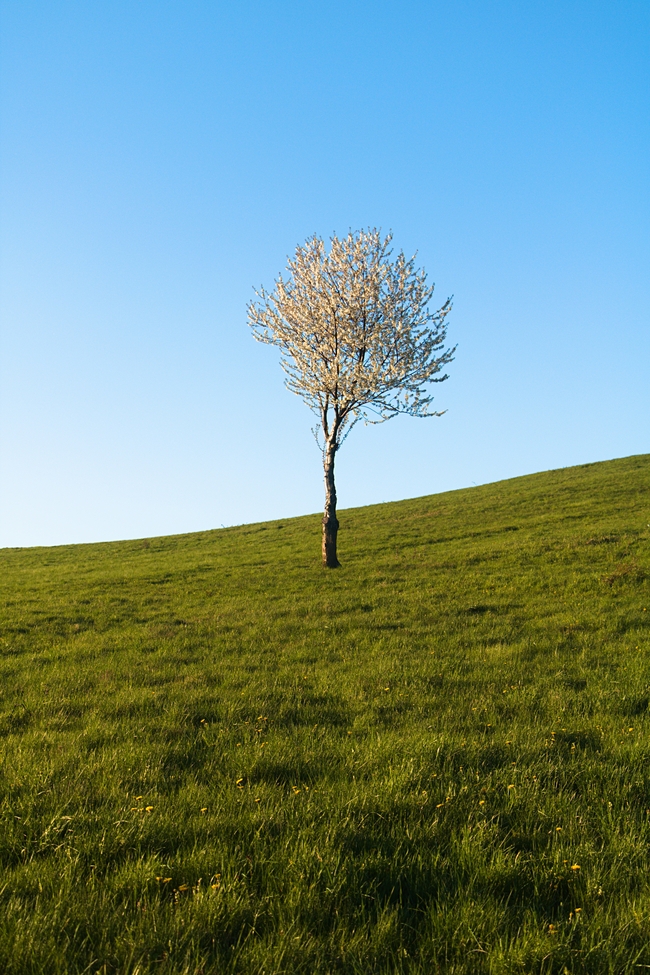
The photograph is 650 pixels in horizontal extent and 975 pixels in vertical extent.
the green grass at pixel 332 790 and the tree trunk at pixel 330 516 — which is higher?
the tree trunk at pixel 330 516

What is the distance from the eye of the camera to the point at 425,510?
4562 centimetres

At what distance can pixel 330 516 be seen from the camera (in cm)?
2884

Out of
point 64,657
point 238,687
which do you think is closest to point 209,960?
point 238,687

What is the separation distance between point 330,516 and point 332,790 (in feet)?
72.4

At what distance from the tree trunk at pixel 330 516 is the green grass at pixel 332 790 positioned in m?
9.22

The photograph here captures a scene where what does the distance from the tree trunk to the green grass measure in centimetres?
922

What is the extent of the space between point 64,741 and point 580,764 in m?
6.91

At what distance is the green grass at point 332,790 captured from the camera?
455 centimetres

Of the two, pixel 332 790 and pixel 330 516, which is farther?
pixel 330 516

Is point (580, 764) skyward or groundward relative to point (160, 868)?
groundward

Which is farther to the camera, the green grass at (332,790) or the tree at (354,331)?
the tree at (354,331)

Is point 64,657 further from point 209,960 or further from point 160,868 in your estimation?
point 209,960

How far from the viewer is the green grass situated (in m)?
4.55

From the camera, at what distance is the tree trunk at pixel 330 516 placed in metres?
28.3
